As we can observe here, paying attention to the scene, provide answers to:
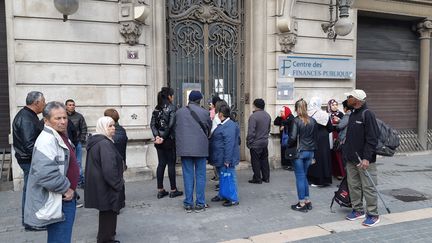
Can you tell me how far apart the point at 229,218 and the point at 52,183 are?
9.76ft

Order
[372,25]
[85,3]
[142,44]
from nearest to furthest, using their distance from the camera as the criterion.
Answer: [85,3] < [142,44] < [372,25]

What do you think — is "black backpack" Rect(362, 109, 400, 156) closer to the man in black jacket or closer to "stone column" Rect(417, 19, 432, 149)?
the man in black jacket

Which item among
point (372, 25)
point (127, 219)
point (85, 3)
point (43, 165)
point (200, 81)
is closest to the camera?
point (43, 165)

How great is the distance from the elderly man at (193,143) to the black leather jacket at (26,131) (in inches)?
76.9

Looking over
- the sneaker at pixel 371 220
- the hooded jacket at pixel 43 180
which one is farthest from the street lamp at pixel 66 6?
the sneaker at pixel 371 220

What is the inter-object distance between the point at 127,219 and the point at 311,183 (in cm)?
382

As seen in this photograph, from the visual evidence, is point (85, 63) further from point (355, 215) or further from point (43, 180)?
point (355, 215)

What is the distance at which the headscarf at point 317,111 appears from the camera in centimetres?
677

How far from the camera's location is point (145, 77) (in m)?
8.06

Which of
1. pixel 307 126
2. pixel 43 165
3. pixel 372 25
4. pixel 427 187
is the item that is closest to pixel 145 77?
pixel 307 126

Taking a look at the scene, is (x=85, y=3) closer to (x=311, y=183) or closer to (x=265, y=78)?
(x=265, y=78)

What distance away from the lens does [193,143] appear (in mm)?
5742

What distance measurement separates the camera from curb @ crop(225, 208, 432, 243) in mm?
4758

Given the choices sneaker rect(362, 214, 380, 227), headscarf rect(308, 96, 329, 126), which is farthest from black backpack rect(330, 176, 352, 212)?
headscarf rect(308, 96, 329, 126)
